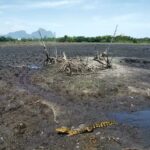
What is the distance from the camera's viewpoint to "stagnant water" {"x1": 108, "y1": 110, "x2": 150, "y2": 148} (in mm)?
13476

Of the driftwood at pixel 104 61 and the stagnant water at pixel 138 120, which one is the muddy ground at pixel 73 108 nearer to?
the stagnant water at pixel 138 120

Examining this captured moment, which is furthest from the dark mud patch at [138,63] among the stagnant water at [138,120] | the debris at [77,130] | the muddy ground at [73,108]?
the debris at [77,130]

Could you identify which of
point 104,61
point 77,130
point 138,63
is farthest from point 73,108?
point 138,63

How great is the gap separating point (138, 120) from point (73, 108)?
304 cm

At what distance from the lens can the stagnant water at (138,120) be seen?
13.5m

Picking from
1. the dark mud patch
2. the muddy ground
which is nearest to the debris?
the muddy ground

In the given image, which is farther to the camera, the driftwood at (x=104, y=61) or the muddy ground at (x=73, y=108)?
the driftwood at (x=104, y=61)

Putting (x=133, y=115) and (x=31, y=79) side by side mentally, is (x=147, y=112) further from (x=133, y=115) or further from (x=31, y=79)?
(x=31, y=79)

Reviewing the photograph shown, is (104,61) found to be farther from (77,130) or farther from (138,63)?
(77,130)

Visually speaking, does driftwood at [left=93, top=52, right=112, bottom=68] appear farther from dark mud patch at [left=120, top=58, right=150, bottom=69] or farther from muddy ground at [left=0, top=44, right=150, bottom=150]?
dark mud patch at [left=120, top=58, right=150, bottom=69]

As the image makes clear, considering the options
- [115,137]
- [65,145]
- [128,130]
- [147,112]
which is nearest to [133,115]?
[147,112]

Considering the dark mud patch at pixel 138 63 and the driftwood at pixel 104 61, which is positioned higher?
the driftwood at pixel 104 61

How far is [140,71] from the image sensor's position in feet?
89.5

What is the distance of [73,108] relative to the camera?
1714 centimetres
